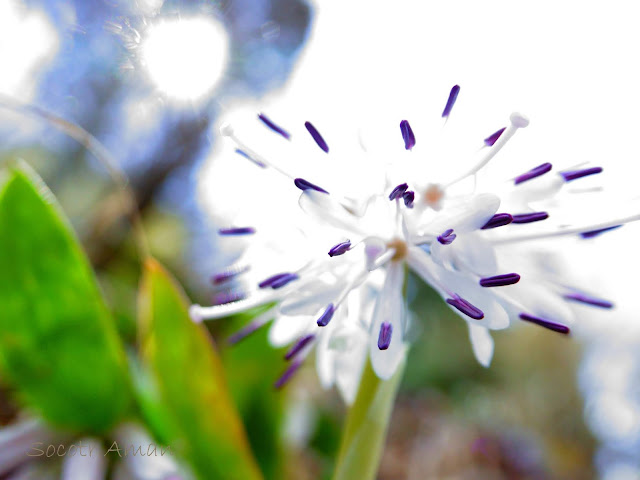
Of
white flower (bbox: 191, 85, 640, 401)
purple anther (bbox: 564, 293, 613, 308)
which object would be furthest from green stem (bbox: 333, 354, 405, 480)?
purple anther (bbox: 564, 293, 613, 308)

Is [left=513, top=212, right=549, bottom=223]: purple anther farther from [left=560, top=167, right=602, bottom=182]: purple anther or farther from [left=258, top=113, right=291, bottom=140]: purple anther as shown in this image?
[left=258, top=113, right=291, bottom=140]: purple anther

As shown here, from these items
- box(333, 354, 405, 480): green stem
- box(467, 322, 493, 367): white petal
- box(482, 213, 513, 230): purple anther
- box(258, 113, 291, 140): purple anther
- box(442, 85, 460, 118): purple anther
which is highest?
box(258, 113, 291, 140): purple anther

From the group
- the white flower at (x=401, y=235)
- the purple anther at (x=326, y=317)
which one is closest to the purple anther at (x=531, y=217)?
the white flower at (x=401, y=235)

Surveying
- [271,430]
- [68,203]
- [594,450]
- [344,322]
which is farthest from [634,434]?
[68,203]

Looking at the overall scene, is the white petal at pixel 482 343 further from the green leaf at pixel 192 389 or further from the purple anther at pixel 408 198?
the green leaf at pixel 192 389

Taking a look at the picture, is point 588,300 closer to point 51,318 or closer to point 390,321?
point 390,321

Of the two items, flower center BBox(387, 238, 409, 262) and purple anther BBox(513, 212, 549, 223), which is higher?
flower center BBox(387, 238, 409, 262)

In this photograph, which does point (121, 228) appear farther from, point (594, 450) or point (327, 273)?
point (594, 450)
